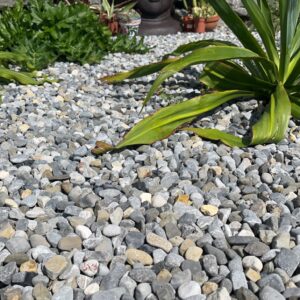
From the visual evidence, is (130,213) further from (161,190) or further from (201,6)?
(201,6)

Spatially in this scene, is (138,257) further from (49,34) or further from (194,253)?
(49,34)

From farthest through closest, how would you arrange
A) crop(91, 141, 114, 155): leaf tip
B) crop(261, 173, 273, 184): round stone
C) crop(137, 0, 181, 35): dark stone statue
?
crop(137, 0, 181, 35): dark stone statue
crop(91, 141, 114, 155): leaf tip
crop(261, 173, 273, 184): round stone

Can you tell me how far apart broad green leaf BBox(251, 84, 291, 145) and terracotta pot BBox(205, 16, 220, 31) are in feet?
11.2

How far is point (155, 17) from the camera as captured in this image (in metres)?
5.75

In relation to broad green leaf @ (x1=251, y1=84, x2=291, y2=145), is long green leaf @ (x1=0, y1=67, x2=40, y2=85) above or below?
below

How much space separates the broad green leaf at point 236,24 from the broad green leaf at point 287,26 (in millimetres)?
126

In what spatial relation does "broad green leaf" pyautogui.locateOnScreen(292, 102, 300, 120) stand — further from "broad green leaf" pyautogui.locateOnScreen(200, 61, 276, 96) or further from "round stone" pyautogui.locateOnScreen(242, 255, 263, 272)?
"round stone" pyautogui.locateOnScreen(242, 255, 263, 272)

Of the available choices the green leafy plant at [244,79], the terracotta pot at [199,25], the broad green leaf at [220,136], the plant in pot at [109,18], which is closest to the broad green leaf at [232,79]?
the green leafy plant at [244,79]

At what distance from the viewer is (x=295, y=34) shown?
279cm

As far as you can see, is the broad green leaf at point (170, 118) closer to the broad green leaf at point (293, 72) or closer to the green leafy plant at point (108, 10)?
the broad green leaf at point (293, 72)

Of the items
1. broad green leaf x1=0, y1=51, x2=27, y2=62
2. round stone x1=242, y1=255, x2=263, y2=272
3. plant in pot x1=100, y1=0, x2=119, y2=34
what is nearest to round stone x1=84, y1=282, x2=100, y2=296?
A: round stone x1=242, y1=255, x2=263, y2=272

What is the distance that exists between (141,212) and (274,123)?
88 centimetres

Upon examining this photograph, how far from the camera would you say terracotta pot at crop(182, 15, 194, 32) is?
5871mm

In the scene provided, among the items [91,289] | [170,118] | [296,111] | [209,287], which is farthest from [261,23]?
[91,289]
